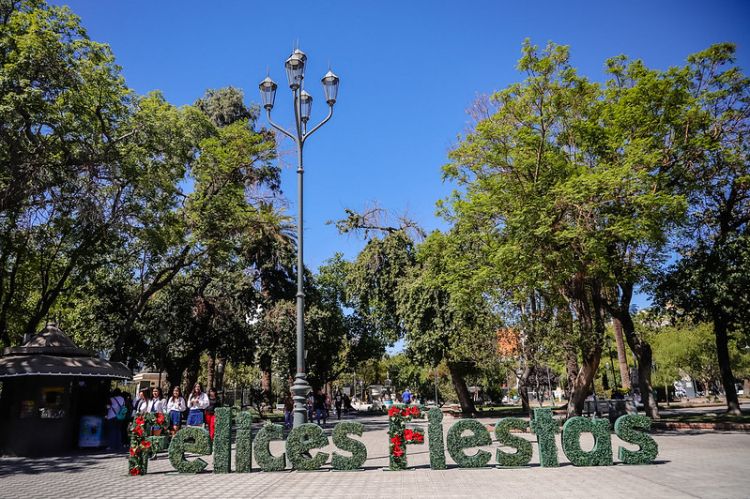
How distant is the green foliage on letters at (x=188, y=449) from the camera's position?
9.91 meters

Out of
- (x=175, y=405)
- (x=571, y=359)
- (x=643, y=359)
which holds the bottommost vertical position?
(x=175, y=405)

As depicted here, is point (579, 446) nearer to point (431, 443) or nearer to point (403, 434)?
point (431, 443)

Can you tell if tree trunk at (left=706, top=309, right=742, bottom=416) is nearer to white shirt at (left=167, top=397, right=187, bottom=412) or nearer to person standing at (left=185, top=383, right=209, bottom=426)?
person standing at (left=185, top=383, right=209, bottom=426)

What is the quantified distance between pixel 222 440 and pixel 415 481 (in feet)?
13.3

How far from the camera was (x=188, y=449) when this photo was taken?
9.91m

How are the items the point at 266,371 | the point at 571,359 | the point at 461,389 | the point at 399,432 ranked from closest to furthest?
the point at 399,432 → the point at 571,359 → the point at 461,389 → the point at 266,371

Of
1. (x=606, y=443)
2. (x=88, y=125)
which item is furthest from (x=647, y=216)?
(x=88, y=125)

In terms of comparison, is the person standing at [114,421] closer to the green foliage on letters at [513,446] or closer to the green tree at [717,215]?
the green foliage on letters at [513,446]

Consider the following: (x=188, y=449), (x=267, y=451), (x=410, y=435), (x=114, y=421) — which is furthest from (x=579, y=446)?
(x=114, y=421)

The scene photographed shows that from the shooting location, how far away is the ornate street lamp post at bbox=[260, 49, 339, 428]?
1096 centimetres

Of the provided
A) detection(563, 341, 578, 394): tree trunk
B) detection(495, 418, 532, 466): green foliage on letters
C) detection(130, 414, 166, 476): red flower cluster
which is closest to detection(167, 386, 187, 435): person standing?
detection(130, 414, 166, 476): red flower cluster

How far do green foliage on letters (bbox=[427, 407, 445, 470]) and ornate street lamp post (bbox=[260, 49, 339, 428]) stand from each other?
9.04 ft

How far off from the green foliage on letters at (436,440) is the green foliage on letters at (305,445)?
2.10 meters

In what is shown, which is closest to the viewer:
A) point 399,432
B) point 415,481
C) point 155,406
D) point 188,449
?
point 415,481
